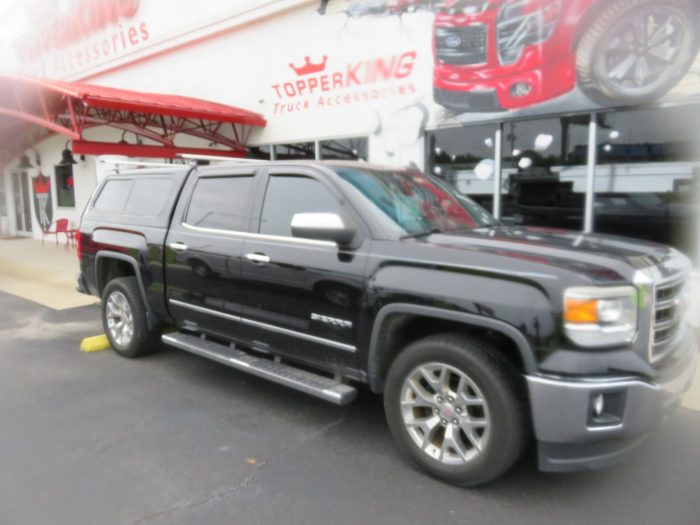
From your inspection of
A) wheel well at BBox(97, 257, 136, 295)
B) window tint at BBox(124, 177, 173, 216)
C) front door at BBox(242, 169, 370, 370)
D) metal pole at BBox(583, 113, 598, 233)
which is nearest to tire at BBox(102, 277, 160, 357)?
wheel well at BBox(97, 257, 136, 295)

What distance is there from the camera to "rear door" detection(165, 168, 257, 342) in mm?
4156

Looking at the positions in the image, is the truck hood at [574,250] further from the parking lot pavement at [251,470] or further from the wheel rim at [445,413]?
the parking lot pavement at [251,470]

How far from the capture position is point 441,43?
7930 millimetres

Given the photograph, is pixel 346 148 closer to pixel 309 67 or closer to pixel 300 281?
pixel 309 67

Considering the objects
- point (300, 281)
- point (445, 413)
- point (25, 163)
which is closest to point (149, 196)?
point (300, 281)

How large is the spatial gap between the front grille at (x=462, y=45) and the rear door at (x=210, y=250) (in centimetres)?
477

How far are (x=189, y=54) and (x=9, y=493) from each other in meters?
11.2

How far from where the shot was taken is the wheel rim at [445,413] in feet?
9.45

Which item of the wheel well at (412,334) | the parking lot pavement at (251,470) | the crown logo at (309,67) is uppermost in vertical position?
the crown logo at (309,67)

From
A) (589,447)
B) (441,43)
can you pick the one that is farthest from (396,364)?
(441,43)

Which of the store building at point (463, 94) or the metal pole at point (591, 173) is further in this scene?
the metal pole at point (591, 173)

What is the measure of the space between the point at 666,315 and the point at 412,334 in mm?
1405

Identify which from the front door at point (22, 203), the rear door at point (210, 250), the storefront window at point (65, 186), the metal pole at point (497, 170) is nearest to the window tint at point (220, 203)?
the rear door at point (210, 250)

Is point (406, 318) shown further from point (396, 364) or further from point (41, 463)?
point (41, 463)
